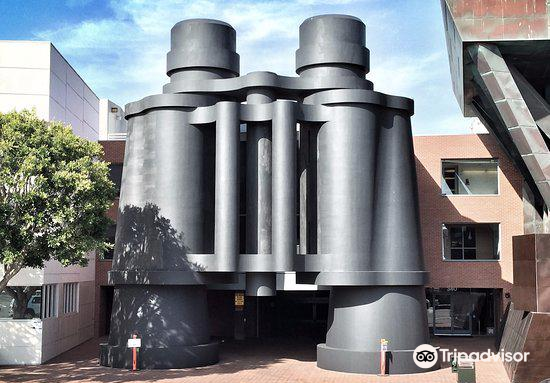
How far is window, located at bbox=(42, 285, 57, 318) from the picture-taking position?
32081 millimetres

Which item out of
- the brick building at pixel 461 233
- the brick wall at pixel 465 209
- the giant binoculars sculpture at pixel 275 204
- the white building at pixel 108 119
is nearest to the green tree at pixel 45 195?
the giant binoculars sculpture at pixel 275 204

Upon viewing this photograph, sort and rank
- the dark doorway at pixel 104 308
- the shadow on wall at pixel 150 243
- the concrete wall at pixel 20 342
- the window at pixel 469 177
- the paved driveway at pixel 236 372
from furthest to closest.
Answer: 1. the dark doorway at pixel 104 308
2. the window at pixel 469 177
3. the concrete wall at pixel 20 342
4. the shadow on wall at pixel 150 243
5. the paved driveway at pixel 236 372

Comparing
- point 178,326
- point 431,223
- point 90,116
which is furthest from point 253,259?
point 90,116

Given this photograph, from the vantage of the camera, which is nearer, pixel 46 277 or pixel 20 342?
pixel 20 342

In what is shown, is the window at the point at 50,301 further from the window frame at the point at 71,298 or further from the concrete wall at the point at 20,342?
the window frame at the point at 71,298

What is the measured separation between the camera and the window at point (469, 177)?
130ft

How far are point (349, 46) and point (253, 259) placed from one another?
34.3 feet

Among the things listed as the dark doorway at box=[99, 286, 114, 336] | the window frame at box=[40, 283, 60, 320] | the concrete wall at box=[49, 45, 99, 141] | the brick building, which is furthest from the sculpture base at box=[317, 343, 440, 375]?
the concrete wall at box=[49, 45, 99, 141]

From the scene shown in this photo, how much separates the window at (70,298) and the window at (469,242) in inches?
805

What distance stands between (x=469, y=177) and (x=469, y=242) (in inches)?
146

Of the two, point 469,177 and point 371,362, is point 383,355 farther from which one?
point 469,177

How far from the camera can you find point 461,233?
3997 cm

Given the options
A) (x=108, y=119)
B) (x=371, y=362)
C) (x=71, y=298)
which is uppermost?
(x=108, y=119)

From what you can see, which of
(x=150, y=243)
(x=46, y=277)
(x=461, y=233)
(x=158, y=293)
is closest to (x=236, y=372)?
(x=158, y=293)
